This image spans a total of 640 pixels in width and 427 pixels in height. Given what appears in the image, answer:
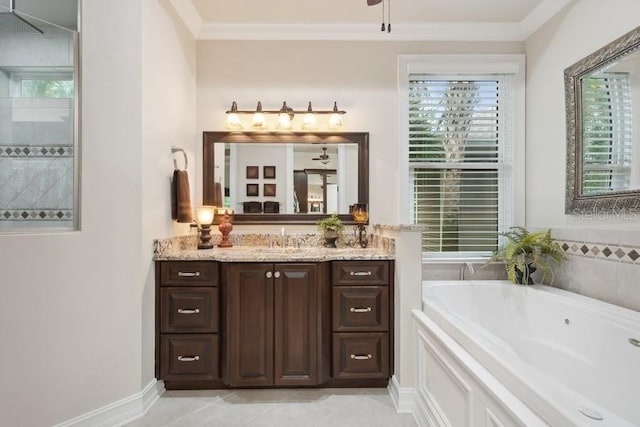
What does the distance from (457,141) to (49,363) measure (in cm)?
318

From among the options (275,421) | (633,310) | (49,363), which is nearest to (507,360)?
(633,310)

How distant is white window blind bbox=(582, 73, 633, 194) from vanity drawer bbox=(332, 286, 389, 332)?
4.91 ft

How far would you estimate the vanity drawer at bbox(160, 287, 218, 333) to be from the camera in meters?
2.21

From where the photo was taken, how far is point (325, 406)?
2.12 metres

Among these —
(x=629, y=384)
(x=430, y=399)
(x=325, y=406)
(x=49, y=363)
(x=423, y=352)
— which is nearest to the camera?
(x=629, y=384)

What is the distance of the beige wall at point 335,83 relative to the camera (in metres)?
2.85

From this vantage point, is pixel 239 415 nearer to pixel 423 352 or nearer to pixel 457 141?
pixel 423 352

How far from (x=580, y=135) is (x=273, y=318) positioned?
2.37 metres

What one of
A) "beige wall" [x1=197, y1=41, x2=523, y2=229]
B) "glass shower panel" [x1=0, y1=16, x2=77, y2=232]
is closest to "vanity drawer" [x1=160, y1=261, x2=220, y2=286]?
"glass shower panel" [x1=0, y1=16, x2=77, y2=232]

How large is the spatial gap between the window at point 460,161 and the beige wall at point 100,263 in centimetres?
206

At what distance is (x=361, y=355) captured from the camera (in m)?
2.24

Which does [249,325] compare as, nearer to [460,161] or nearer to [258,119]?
[258,119]

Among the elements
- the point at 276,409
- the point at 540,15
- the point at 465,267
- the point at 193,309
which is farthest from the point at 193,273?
the point at 540,15

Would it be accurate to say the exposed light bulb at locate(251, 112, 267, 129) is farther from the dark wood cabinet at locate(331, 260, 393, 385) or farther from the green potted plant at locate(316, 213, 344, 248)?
the dark wood cabinet at locate(331, 260, 393, 385)
